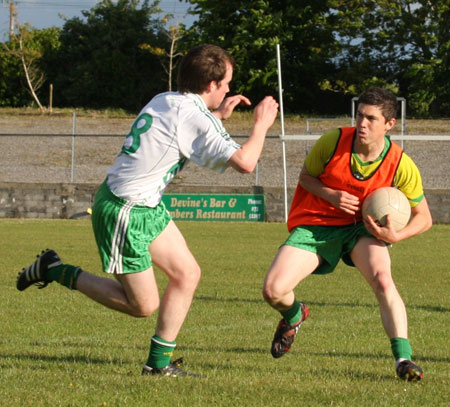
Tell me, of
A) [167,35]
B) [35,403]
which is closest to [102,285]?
[35,403]

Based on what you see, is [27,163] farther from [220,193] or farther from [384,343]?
[384,343]

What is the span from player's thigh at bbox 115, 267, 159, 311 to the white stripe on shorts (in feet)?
0.41

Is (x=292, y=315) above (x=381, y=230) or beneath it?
beneath

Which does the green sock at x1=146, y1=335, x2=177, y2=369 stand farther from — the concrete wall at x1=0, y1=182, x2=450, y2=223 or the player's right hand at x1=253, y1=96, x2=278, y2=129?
the concrete wall at x1=0, y1=182, x2=450, y2=223

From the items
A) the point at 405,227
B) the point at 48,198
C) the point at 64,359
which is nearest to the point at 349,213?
the point at 405,227

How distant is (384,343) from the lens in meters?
6.87

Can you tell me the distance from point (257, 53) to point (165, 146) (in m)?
37.1

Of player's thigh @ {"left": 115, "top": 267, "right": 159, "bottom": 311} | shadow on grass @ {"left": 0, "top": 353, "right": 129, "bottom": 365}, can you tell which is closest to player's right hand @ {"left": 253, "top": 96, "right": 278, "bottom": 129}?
player's thigh @ {"left": 115, "top": 267, "right": 159, "bottom": 311}

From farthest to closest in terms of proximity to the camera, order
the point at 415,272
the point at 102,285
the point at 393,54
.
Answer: the point at 393,54 → the point at 415,272 → the point at 102,285

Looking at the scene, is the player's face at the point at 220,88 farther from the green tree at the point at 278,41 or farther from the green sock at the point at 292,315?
the green tree at the point at 278,41

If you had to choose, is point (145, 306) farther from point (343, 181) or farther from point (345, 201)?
point (343, 181)

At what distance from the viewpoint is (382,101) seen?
219 inches

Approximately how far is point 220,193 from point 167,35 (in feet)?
80.4

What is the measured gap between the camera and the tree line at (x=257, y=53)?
40125mm
